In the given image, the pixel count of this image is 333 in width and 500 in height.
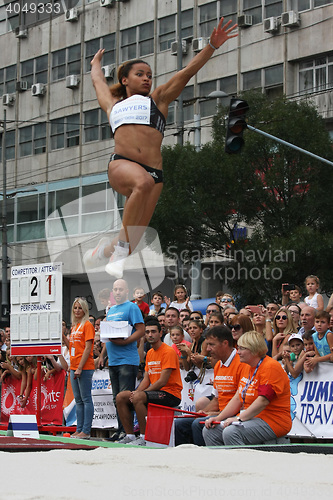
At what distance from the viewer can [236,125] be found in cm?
1311

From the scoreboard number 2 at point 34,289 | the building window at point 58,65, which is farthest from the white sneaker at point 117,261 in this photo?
the building window at point 58,65

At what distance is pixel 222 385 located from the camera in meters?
7.87

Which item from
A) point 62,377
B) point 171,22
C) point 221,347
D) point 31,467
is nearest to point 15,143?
point 171,22

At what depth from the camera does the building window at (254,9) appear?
2760 centimetres

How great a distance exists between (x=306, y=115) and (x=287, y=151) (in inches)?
45.9

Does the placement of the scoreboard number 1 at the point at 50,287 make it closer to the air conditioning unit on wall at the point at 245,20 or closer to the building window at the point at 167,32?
the air conditioning unit on wall at the point at 245,20

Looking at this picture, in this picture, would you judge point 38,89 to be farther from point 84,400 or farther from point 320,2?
point 84,400

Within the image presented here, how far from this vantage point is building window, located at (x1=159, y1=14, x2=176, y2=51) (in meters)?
29.1

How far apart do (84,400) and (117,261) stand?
3925 millimetres

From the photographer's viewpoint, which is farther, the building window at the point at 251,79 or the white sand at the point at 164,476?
the building window at the point at 251,79

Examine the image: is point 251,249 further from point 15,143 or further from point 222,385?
point 15,143

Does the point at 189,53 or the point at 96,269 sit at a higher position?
the point at 189,53

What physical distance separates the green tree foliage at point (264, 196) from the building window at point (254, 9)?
8085 mm

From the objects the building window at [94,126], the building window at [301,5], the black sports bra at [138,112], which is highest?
the building window at [301,5]
